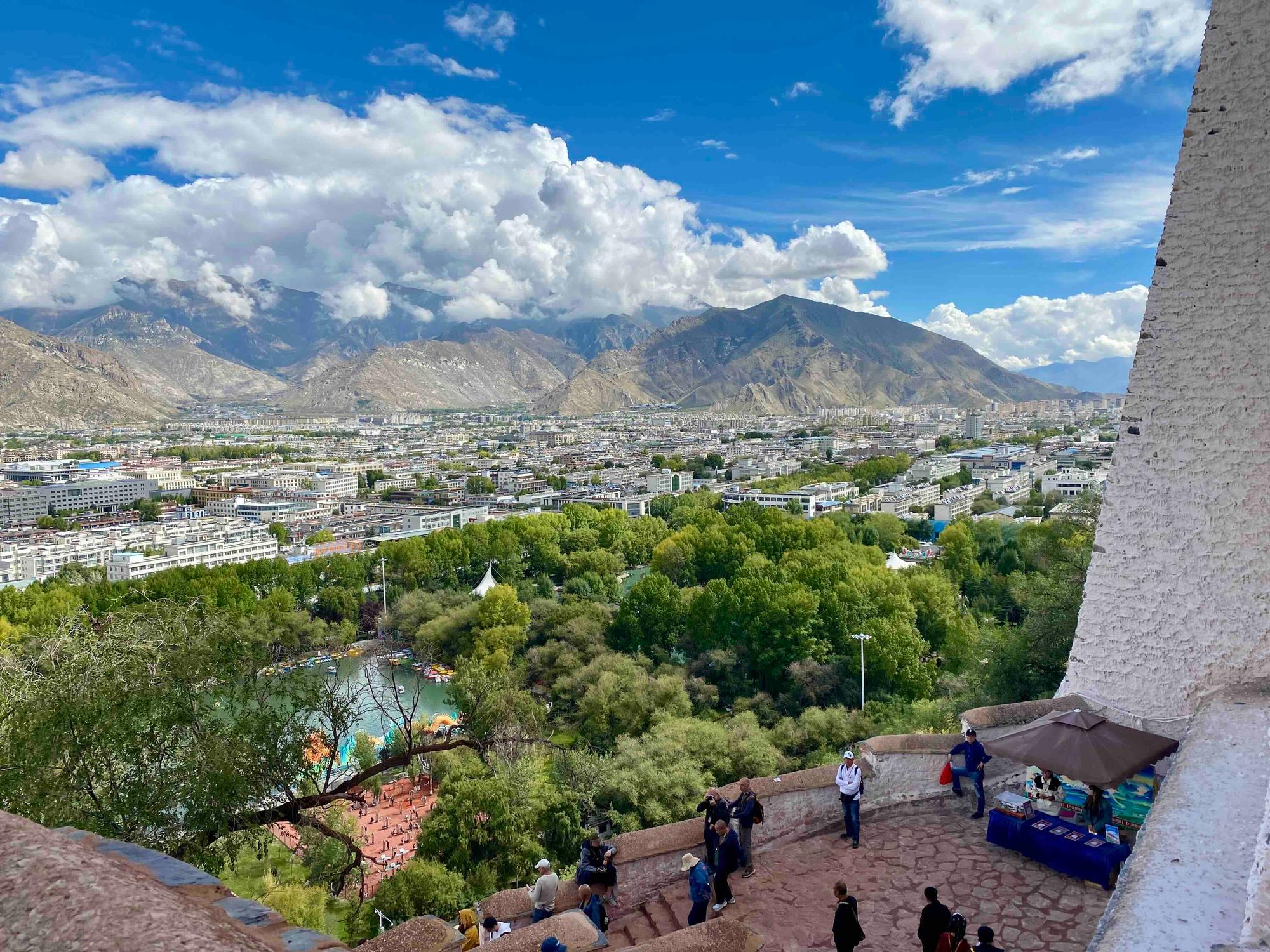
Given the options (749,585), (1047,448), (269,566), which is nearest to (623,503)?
(269,566)

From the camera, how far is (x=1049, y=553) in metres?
19.0

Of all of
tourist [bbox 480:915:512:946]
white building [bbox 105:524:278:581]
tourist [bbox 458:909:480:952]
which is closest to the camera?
tourist [bbox 458:909:480:952]

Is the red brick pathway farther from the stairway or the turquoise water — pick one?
the stairway

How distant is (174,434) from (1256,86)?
177 m

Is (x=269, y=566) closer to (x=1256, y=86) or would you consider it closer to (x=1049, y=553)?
(x=1049, y=553)

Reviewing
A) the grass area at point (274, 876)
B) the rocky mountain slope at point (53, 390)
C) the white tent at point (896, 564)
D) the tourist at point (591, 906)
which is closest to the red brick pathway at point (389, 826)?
the grass area at point (274, 876)

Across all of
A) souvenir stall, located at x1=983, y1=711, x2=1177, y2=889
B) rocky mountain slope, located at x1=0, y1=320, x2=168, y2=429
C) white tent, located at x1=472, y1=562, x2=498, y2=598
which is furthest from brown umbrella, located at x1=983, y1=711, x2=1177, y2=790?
rocky mountain slope, located at x1=0, y1=320, x2=168, y2=429

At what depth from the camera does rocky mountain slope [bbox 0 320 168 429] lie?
527ft

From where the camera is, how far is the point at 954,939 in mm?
3953

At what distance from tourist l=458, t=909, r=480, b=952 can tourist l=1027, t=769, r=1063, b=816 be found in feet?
12.3

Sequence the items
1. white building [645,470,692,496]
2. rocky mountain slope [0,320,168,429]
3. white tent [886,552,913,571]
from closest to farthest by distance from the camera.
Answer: white tent [886,552,913,571] → white building [645,470,692,496] → rocky mountain slope [0,320,168,429]

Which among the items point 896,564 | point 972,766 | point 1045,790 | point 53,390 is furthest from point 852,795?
point 53,390

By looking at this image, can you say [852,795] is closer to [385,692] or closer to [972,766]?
[972,766]

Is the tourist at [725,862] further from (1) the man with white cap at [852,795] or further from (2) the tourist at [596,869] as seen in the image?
(1) the man with white cap at [852,795]
